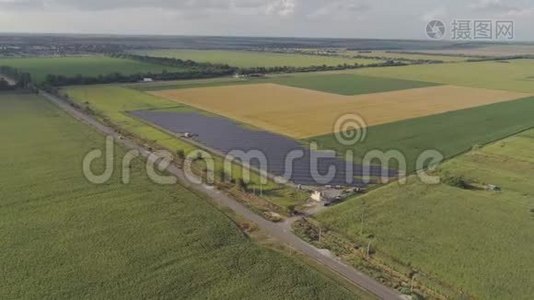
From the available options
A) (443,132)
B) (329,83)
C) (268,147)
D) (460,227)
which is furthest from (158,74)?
(460,227)

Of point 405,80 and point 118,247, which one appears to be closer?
point 118,247

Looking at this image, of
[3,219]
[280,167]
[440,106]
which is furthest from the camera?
[440,106]

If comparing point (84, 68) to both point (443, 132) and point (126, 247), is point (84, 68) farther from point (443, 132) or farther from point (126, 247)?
point (126, 247)

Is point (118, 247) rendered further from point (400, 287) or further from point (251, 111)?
point (251, 111)

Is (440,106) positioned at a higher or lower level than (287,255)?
higher

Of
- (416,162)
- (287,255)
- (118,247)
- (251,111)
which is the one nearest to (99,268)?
(118,247)

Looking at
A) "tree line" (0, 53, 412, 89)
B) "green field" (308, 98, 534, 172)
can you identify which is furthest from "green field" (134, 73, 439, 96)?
"green field" (308, 98, 534, 172)

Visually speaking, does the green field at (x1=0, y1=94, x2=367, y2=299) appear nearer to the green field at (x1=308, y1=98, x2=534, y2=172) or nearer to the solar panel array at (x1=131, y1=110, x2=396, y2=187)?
the solar panel array at (x1=131, y1=110, x2=396, y2=187)
